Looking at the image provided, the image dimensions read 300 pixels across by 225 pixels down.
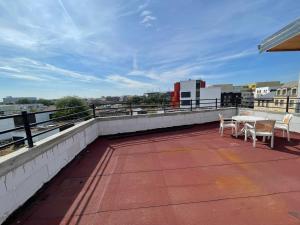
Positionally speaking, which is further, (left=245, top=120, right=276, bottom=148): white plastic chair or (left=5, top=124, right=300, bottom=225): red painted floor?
(left=245, top=120, right=276, bottom=148): white plastic chair

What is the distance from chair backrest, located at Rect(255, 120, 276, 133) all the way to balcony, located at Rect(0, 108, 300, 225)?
44cm

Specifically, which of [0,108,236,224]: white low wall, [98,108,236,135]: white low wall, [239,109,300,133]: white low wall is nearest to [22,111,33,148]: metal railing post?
[0,108,236,224]: white low wall

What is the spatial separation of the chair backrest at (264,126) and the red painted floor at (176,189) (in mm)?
482

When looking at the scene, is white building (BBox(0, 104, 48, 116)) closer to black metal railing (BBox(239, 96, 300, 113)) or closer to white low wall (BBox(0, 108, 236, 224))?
white low wall (BBox(0, 108, 236, 224))

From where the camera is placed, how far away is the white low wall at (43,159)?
1.73m

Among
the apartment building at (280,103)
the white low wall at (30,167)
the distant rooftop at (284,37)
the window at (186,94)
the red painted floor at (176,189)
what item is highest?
the distant rooftop at (284,37)

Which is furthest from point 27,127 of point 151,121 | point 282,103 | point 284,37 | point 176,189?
point 282,103

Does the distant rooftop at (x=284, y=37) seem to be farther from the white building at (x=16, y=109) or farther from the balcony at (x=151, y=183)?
the white building at (x=16, y=109)

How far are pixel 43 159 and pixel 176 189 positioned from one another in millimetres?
2153

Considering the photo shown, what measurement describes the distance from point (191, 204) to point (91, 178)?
1.71 m

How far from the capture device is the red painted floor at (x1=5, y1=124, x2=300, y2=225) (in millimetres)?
1689

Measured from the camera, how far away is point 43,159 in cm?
242

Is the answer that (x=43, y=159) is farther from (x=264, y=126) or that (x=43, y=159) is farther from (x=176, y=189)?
(x=264, y=126)

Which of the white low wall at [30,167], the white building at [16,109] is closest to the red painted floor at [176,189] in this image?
the white low wall at [30,167]
